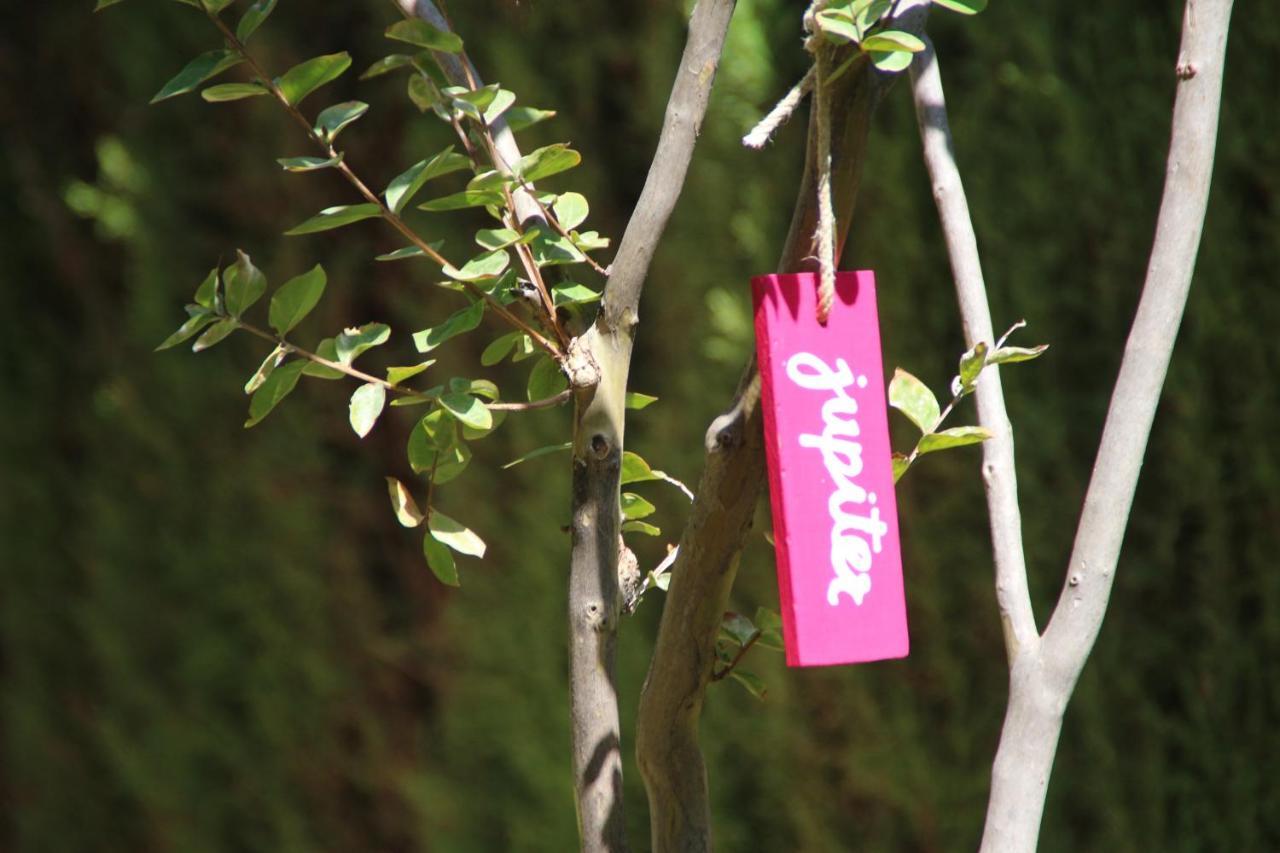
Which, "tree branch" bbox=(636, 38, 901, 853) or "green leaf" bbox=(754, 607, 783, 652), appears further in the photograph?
"green leaf" bbox=(754, 607, 783, 652)

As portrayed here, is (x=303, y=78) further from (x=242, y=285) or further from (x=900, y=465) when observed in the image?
(x=900, y=465)

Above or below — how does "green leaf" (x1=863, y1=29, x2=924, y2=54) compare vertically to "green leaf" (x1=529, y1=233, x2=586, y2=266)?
above

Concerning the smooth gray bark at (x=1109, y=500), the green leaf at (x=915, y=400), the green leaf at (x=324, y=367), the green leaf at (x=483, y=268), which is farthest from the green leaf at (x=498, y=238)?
the smooth gray bark at (x=1109, y=500)

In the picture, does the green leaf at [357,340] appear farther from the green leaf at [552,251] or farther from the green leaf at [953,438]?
the green leaf at [953,438]

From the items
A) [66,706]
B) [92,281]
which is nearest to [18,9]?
[92,281]

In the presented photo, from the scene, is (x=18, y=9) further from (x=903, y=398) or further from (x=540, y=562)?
(x=903, y=398)

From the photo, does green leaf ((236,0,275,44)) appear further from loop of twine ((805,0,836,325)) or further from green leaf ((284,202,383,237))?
loop of twine ((805,0,836,325))

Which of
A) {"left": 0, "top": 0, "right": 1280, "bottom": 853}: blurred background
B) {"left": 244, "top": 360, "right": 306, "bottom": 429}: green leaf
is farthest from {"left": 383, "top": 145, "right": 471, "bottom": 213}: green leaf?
{"left": 0, "top": 0, "right": 1280, "bottom": 853}: blurred background

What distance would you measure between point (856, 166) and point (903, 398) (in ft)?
0.44

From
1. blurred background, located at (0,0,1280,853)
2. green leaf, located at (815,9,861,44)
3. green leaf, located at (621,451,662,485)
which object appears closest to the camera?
green leaf, located at (815,9,861,44)

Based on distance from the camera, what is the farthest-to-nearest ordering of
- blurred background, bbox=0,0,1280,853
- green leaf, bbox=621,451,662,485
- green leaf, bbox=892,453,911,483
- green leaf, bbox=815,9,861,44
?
blurred background, bbox=0,0,1280,853 → green leaf, bbox=621,451,662,485 → green leaf, bbox=892,453,911,483 → green leaf, bbox=815,9,861,44

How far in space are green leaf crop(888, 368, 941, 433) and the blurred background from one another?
2.82 ft

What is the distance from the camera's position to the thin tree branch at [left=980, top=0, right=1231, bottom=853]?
27.8 inches

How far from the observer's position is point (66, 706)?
8.42 feet
